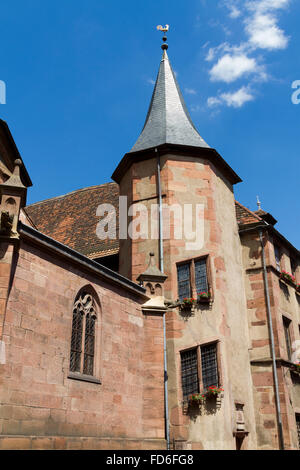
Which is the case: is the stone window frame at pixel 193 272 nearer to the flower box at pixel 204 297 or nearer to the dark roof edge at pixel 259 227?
the flower box at pixel 204 297

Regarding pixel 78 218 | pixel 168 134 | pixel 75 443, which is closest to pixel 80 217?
pixel 78 218

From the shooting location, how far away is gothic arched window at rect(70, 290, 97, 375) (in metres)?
9.77

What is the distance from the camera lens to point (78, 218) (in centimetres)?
2202

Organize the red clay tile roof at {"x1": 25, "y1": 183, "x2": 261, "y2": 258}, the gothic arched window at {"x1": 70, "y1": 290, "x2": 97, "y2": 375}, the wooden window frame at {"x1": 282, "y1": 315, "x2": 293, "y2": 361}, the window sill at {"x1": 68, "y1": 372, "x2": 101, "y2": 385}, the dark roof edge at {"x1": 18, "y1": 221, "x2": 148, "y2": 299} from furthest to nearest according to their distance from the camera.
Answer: the red clay tile roof at {"x1": 25, "y1": 183, "x2": 261, "y2": 258} → the wooden window frame at {"x1": 282, "y1": 315, "x2": 293, "y2": 361} → the gothic arched window at {"x1": 70, "y1": 290, "x2": 97, "y2": 375} → the window sill at {"x1": 68, "y1": 372, "x2": 101, "y2": 385} → the dark roof edge at {"x1": 18, "y1": 221, "x2": 148, "y2": 299}

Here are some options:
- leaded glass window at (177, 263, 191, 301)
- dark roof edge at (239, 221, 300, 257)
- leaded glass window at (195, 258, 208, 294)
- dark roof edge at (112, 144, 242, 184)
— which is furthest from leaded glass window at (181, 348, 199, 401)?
dark roof edge at (112, 144, 242, 184)

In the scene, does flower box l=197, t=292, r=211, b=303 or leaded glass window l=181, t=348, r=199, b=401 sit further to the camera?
flower box l=197, t=292, r=211, b=303

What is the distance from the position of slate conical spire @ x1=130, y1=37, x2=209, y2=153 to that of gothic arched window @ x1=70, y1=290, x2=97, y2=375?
769 cm

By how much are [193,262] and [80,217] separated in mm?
8731

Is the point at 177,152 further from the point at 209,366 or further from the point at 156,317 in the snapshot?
the point at 209,366

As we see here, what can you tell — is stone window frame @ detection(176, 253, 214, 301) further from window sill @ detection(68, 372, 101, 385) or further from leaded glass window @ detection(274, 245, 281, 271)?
window sill @ detection(68, 372, 101, 385)

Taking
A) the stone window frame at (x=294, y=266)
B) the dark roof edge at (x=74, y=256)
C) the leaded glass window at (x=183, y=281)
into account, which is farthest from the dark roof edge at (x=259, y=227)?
the dark roof edge at (x=74, y=256)

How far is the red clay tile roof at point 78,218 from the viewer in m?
18.9

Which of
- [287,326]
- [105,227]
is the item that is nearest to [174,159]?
[105,227]

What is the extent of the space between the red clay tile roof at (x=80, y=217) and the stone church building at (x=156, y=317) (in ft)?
0.35
